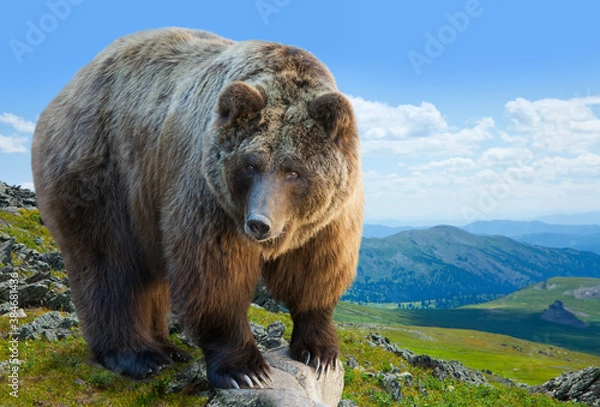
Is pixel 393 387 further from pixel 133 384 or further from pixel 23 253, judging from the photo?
pixel 23 253

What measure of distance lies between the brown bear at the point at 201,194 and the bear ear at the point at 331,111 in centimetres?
2

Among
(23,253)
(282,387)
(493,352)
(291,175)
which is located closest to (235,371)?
(282,387)

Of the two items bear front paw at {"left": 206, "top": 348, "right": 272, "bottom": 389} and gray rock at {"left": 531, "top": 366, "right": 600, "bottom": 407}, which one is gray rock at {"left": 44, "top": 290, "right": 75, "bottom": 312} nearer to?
bear front paw at {"left": 206, "top": 348, "right": 272, "bottom": 389}

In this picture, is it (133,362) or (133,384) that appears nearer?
(133,384)

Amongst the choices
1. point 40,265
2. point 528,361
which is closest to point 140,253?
point 40,265

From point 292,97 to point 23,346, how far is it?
770 centimetres

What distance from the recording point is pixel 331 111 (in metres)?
7.03

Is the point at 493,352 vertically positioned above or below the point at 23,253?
below

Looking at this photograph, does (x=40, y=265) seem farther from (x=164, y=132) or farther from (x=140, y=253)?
(x=164, y=132)

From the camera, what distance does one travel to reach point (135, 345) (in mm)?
9781

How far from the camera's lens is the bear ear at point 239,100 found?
6.91 meters

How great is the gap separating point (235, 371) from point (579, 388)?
1583cm

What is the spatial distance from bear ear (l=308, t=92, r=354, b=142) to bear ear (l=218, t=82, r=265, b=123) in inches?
25.3

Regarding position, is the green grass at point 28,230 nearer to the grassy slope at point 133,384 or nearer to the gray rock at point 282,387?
the grassy slope at point 133,384
